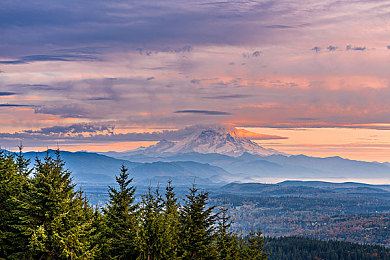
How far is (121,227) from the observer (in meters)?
44.8

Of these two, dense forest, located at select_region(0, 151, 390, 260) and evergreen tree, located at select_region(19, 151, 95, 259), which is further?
dense forest, located at select_region(0, 151, 390, 260)

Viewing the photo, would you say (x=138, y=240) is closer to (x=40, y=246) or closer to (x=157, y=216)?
(x=157, y=216)

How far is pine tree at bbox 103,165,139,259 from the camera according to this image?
42531 millimetres

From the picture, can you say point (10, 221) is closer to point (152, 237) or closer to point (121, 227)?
point (121, 227)

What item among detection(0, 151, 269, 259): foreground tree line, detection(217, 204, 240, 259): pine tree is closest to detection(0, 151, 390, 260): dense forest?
detection(0, 151, 269, 259): foreground tree line

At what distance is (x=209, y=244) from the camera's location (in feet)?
175

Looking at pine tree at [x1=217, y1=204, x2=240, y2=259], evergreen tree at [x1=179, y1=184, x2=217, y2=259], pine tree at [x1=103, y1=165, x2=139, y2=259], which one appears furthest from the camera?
pine tree at [x1=217, y1=204, x2=240, y2=259]

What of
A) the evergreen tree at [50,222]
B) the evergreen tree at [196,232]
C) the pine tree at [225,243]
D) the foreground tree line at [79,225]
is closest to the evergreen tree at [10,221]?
the foreground tree line at [79,225]

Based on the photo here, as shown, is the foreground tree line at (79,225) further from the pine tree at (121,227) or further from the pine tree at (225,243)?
the pine tree at (225,243)

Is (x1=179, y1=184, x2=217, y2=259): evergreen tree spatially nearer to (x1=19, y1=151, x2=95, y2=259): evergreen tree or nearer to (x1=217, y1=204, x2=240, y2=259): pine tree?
(x1=217, y1=204, x2=240, y2=259): pine tree

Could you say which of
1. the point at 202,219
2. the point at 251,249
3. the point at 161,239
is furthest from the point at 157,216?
the point at 251,249

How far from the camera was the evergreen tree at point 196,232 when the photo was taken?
51.2m

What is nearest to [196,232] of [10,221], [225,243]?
[225,243]

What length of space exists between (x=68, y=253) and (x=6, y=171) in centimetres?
1869
